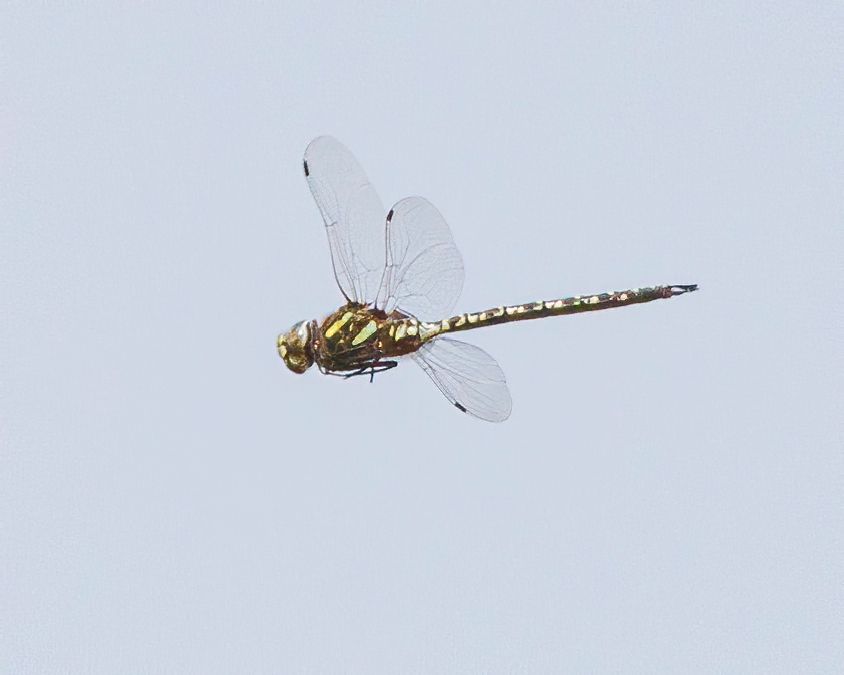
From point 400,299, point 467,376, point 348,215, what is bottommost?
point 467,376

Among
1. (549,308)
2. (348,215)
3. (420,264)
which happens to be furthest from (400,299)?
(549,308)

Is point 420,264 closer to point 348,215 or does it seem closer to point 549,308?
point 348,215

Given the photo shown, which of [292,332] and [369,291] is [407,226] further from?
[292,332]

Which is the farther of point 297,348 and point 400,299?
point 297,348

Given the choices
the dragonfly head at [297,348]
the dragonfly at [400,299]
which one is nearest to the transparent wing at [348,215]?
the dragonfly at [400,299]

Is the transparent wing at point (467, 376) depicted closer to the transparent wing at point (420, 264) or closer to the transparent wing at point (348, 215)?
the transparent wing at point (420, 264)
